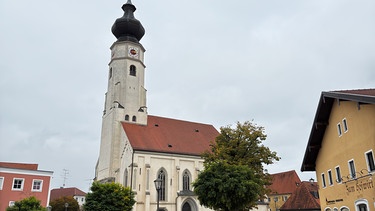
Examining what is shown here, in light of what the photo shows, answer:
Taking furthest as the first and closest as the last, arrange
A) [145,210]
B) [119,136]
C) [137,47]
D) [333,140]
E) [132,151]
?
[137,47]
[119,136]
[132,151]
[145,210]
[333,140]

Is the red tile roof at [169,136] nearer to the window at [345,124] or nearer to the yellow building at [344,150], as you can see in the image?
the yellow building at [344,150]

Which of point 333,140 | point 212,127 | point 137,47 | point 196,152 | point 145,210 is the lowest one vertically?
point 145,210

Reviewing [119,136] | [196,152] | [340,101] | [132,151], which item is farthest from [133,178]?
[340,101]

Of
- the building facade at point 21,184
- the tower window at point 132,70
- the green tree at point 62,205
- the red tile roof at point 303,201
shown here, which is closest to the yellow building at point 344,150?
the red tile roof at point 303,201

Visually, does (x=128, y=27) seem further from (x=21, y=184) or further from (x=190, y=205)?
(x=190, y=205)

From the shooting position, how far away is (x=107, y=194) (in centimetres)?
2838

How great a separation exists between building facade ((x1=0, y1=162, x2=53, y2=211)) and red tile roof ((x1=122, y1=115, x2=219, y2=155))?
11.0m

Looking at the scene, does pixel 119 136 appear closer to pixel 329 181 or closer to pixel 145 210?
pixel 145 210

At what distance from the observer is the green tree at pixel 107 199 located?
27.7m

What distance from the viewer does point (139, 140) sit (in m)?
40.1

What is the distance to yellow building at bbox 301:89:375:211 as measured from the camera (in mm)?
13750

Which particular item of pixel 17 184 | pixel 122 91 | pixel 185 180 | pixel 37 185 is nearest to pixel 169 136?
pixel 185 180

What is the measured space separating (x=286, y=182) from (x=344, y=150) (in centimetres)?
4792

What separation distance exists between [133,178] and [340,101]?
87.9 ft
